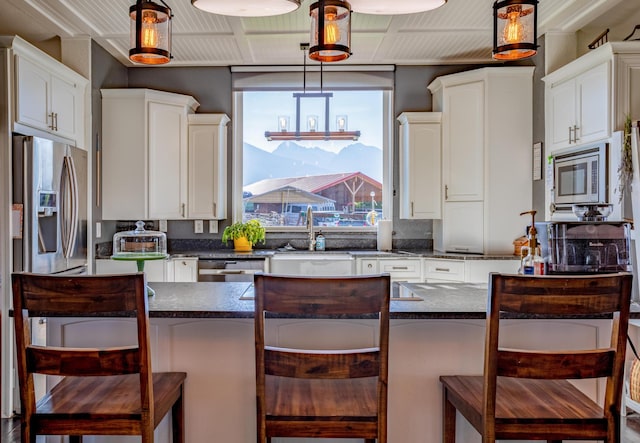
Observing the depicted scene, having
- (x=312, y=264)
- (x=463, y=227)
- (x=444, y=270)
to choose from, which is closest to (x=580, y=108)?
(x=463, y=227)

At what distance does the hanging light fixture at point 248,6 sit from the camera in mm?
2184

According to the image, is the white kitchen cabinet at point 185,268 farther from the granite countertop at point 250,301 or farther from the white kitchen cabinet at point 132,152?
the granite countertop at point 250,301

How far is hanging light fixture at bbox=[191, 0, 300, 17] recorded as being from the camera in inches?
86.0

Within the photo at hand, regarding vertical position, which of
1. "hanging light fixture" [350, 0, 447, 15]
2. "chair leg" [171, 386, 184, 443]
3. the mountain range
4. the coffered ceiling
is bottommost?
"chair leg" [171, 386, 184, 443]

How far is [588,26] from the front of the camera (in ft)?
12.0

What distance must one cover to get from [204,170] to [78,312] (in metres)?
3.20

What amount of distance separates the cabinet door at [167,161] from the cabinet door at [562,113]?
10.5 feet

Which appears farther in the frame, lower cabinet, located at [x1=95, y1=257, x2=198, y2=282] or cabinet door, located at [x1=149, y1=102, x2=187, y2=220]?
cabinet door, located at [x1=149, y1=102, x2=187, y2=220]

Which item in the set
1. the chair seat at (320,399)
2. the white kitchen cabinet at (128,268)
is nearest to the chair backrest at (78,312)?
the chair seat at (320,399)

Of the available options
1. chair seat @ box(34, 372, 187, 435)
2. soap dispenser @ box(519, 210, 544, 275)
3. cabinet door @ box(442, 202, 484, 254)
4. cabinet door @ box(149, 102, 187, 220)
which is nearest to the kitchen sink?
cabinet door @ box(442, 202, 484, 254)

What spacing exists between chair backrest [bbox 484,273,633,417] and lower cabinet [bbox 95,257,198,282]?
3220 millimetres

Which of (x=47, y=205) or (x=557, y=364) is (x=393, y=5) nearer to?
(x=557, y=364)

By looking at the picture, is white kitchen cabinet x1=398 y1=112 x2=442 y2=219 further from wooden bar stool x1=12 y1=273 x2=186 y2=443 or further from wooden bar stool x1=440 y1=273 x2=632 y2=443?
wooden bar stool x1=12 y1=273 x2=186 y2=443

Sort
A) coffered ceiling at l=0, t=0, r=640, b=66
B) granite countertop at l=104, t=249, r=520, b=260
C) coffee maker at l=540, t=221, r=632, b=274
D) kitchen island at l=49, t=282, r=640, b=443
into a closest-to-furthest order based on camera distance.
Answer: kitchen island at l=49, t=282, r=640, b=443 < coffee maker at l=540, t=221, r=632, b=274 < coffered ceiling at l=0, t=0, r=640, b=66 < granite countertop at l=104, t=249, r=520, b=260
